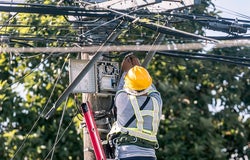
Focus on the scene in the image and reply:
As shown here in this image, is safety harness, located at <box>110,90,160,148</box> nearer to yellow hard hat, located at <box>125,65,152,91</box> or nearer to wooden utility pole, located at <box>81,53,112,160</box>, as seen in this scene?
yellow hard hat, located at <box>125,65,152,91</box>

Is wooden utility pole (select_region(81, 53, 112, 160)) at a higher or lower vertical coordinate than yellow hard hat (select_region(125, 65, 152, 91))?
lower

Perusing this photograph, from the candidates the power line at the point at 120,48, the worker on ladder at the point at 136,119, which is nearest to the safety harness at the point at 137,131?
the worker on ladder at the point at 136,119

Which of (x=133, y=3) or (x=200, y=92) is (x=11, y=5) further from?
(x=200, y=92)

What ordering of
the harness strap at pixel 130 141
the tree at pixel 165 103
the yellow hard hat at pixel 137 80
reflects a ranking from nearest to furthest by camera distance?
the harness strap at pixel 130 141
the yellow hard hat at pixel 137 80
the tree at pixel 165 103

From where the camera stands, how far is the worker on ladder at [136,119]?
29.0 ft

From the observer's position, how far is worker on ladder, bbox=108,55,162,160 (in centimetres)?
884

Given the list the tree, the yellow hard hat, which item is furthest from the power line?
the tree

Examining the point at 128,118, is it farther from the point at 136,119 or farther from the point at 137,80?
the point at 137,80

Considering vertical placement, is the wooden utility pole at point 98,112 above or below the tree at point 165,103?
above

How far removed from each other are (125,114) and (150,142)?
381mm

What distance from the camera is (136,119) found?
8.85m

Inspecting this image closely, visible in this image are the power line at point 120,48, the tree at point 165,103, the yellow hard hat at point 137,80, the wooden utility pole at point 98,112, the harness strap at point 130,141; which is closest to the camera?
the power line at point 120,48

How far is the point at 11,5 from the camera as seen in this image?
9516 mm

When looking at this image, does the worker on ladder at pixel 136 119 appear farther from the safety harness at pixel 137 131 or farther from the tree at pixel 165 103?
the tree at pixel 165 103
